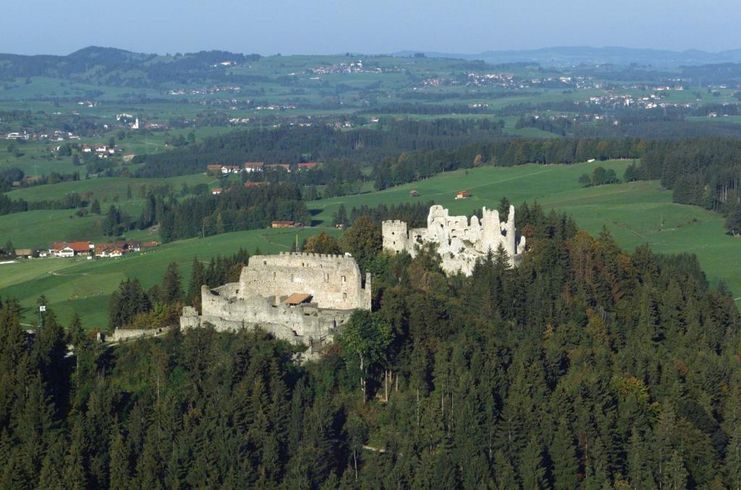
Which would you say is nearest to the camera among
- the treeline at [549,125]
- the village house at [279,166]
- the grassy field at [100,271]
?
the grassy field at [100,271]

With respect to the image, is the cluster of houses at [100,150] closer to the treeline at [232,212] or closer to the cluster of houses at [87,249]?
the treeline at [232,212]

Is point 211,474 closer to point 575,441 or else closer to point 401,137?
point 575,441

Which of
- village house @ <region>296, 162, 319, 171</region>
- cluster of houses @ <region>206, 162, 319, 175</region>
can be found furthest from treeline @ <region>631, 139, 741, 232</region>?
cluster of houses @ <region>206, 162, 319, 175</region>

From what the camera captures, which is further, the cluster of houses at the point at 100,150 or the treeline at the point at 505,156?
the cluster of houses at the point at 100,150

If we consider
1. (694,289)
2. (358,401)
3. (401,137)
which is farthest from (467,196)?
(401,137)

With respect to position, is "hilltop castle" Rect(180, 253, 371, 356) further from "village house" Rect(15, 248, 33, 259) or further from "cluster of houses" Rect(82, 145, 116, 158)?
"cluster of houses" Rect(82, 145, 116, 158)

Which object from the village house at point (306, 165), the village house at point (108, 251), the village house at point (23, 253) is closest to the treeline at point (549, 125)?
the village house at point (306, 165)

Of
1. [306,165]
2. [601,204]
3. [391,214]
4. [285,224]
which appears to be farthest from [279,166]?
[391,214]
